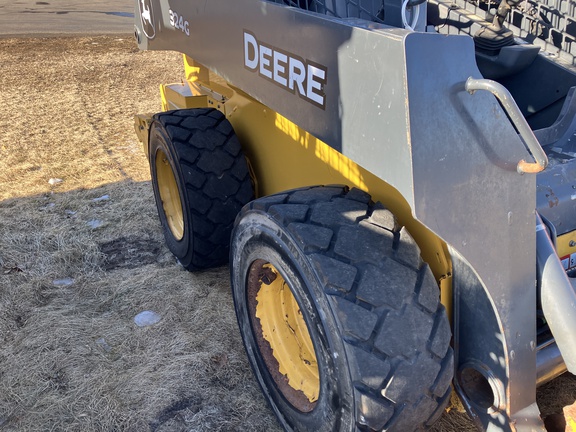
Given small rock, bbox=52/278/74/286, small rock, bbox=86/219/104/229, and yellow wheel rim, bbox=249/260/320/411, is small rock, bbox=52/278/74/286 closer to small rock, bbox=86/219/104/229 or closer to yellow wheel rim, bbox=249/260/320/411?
small rock, bbox=86/219/104/229

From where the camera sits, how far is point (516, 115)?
136 cm

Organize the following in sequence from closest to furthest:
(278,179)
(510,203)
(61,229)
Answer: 1. (510,203)
2. (278,179)
3. (61,229)

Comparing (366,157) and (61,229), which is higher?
(366,157)

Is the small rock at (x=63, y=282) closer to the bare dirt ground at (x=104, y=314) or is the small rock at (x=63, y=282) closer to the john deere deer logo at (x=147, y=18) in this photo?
the bare dirt ground at (x=104, y=314)

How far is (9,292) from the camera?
3271 millimetres

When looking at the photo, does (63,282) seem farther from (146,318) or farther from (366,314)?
(366,314)

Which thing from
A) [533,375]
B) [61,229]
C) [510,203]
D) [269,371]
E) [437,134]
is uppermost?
[437,134]

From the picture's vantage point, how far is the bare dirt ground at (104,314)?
2451mm

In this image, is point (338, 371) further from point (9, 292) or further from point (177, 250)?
point (9, 292)

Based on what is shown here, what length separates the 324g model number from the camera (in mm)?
2752

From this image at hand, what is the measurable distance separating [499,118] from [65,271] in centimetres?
273

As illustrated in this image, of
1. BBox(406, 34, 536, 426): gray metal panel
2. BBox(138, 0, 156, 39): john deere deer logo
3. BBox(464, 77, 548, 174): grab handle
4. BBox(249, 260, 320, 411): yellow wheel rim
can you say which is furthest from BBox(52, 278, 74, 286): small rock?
BBox(464, 77, 548, 174): grab handle

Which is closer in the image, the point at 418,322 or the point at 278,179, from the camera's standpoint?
the point at 418,322

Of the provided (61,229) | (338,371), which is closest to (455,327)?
(338,371)
